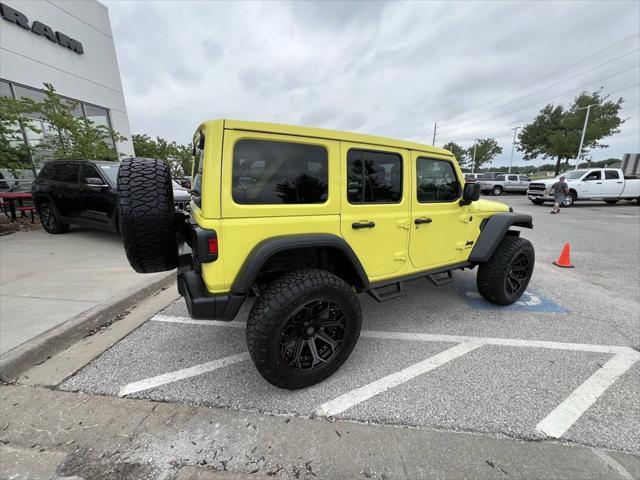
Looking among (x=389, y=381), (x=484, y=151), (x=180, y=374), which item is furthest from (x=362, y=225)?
(x=484, y=151)

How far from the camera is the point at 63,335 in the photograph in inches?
102

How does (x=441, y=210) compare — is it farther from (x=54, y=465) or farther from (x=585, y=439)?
(x=54, y=465)

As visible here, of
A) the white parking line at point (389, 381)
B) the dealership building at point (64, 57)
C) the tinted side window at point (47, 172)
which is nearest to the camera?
the white parking line at point (389, 381)

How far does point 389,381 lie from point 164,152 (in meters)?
34.9

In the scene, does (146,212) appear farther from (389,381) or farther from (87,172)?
(87,172)

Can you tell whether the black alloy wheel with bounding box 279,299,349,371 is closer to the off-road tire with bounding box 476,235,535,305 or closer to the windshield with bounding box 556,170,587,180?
the off-road tire with bounding box 476,235,535,305

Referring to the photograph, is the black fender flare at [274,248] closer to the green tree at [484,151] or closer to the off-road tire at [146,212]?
the off-road tire at [146,212]

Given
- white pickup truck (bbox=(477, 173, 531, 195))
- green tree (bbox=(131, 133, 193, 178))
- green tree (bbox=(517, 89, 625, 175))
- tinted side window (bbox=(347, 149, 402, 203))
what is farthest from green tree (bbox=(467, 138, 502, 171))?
tinted side window (bbox=(347, 149, 402, 203))

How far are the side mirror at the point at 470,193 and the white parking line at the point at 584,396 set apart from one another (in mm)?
1760

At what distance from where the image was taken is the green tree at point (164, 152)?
24109 mm

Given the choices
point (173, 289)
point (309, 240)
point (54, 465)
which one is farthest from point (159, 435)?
point (173, 289)

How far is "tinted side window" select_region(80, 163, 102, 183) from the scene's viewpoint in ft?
17.8

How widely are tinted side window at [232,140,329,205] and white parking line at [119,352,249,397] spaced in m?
1.44

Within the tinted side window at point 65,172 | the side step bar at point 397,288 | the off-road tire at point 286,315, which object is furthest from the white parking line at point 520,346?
the tinted side window at point 65,172
